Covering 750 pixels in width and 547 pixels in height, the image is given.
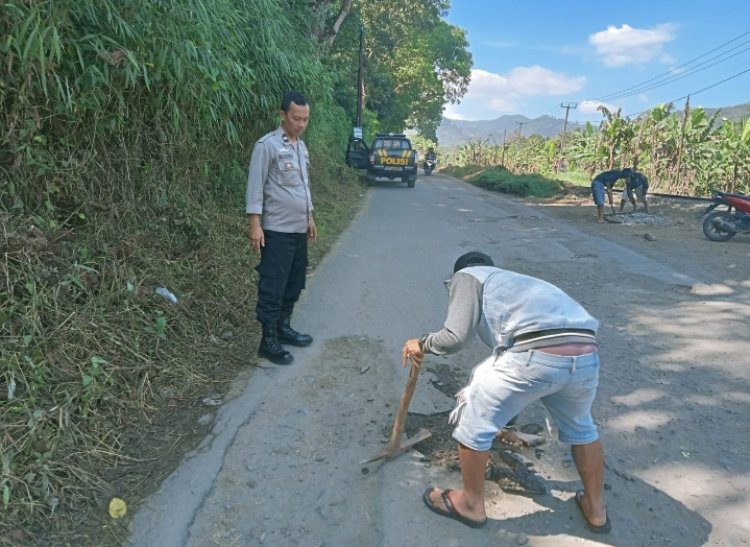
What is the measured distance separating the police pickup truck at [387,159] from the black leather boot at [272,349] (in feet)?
51.7

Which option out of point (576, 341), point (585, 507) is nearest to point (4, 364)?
point (576, 341)

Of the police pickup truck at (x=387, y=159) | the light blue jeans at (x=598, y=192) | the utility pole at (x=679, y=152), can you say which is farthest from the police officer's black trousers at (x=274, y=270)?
the utility pole at (x=679, y=152)

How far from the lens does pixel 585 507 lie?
7.63 ft

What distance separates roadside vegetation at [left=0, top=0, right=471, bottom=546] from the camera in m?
2.41

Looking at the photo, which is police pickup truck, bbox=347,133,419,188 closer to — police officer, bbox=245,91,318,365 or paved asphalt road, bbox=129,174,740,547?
paved asphalt road, bbox=129,174,740,547

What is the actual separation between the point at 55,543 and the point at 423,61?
118 feet

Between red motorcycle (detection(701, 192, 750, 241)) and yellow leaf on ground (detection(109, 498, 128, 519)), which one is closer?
yellow leaf on ground (detection(109, 498, 128, 519))

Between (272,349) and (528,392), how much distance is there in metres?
2.19

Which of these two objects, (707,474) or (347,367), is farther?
(347,367)

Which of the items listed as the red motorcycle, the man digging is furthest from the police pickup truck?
the man digging

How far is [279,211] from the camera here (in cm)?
367

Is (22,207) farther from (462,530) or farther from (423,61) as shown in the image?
(423,61)

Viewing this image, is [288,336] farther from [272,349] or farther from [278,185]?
[278,185]

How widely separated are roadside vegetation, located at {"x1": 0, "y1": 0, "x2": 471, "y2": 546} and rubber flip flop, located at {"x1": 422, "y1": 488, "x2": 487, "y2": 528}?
4.28 ft
